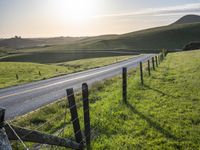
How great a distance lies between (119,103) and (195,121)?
373 centimetres

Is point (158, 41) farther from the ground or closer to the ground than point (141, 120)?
closer to the ground

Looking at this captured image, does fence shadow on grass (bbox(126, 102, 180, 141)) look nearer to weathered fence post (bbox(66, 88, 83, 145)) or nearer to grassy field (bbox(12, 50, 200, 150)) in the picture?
grassy field (bbox(12, 50, 200, 150))

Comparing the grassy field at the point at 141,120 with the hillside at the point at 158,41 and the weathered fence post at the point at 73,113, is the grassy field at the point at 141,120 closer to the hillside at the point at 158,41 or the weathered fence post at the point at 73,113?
the weathered fence post at the point at 73,113

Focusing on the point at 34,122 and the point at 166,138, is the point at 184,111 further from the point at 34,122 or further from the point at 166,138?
the point at 34,122

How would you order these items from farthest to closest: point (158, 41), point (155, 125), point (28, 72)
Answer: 1. point (158, 41)
2. point (28, 72)
3. point (155, 125)

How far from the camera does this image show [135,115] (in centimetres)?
960

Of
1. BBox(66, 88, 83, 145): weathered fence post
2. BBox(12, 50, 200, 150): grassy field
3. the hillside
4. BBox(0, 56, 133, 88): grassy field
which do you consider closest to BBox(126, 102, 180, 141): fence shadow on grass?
BBox(12, 50, 200, 150): grassy field

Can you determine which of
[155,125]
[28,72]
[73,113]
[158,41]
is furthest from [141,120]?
[158,41]

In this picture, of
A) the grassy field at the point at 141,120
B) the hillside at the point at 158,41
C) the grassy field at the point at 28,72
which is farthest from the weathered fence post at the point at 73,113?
the hillside at the point at 158,41

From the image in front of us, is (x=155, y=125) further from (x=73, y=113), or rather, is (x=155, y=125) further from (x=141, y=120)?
(x=73, y=113)

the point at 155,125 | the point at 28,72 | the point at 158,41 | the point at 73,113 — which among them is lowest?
the point at 28,72

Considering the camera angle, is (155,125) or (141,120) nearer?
(155,125)

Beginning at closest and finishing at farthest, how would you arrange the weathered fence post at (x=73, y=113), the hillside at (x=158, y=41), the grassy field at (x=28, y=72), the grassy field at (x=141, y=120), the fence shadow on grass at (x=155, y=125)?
the weathered fence post at (x=73, y=113) → the grassy field at (x=141, y=120) → the fence shadow on grass at (x=155, y=125) → the grassy field at (x=28, y=72) → the hillside at (x=158, y=41)

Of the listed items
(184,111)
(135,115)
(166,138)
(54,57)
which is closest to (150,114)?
(135,115)
